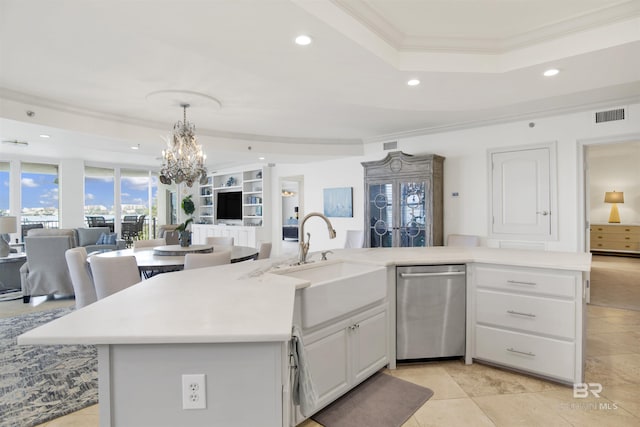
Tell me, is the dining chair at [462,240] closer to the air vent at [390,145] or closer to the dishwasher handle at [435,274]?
the air vent at [390,145]

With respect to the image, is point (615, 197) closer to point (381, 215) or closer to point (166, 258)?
point (381, 215)

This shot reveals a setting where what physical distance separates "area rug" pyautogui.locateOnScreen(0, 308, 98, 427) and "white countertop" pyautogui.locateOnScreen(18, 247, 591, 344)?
1146mm

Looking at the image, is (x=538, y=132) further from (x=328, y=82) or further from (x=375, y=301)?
(x=375, y=301)

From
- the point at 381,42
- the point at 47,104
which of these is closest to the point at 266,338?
the point at 381,42

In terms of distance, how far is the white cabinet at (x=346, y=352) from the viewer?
190 centimetres

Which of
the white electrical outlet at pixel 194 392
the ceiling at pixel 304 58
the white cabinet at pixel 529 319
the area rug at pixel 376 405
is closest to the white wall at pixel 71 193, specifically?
the ceiling at pixel 304 58

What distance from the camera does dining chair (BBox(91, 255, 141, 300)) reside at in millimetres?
2861

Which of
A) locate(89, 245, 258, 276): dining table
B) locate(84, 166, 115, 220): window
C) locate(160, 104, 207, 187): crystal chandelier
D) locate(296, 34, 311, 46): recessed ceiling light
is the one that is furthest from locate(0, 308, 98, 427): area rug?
locate(84, 166, 115, 220): window

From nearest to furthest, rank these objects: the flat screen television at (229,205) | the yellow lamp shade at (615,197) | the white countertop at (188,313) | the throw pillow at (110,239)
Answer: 1. the white countertop at (188,313)
2. the throw pillow at (110,239)
3. the yellow lamp shade at (615,197)
4. the flat screen television at (229,205)

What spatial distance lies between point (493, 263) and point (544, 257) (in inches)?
15.8

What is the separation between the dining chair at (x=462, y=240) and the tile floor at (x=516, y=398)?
1.84 meters

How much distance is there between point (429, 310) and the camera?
262 cm

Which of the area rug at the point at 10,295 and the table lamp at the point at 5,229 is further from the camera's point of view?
the table lamp at the point at 5,229

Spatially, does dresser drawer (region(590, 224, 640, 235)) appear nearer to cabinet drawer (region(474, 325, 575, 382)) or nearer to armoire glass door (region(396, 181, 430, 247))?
armoire glass door (region(396, 181, 430, 247))
